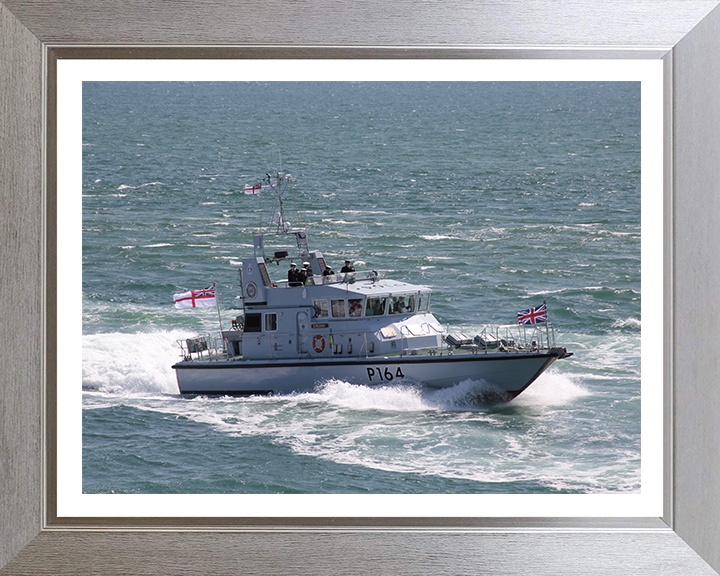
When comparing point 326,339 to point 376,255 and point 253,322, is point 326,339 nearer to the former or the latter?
point 253,322

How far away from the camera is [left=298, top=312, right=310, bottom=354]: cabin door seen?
450 inches

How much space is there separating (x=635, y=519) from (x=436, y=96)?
3824mm

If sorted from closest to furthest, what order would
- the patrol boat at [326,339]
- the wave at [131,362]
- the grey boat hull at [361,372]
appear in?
the wave at [131,362] → the grey boat hull at [361,372] → the patrol boat at [326,339]

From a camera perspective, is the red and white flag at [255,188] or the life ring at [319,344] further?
the life ring at [319,344]

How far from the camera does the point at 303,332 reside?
11516 mm

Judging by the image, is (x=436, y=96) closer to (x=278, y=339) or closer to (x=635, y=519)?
(x=635, y=519)

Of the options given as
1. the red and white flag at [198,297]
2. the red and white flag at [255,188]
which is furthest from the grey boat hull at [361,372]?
the red and white flag at [255,188]

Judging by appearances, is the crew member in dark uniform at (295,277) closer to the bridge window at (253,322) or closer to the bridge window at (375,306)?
the bridge window at (253,322)

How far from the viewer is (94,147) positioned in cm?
A: 652

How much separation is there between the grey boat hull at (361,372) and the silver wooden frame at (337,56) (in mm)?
4751

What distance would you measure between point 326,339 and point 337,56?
21.9 feet

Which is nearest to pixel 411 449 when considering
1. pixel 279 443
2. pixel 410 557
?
pixel 279 443

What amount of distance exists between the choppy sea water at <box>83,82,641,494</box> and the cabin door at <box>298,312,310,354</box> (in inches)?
32.9

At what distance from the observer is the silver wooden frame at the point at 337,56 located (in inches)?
202
